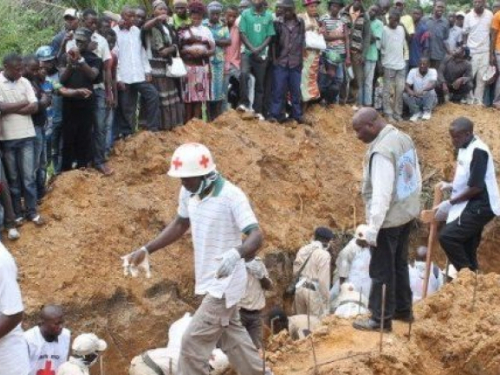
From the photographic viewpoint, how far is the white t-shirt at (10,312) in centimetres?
502

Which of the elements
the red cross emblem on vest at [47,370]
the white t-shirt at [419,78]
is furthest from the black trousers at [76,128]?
the white t-shirt at [419,78]

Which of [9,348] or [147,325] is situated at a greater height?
[9,348]

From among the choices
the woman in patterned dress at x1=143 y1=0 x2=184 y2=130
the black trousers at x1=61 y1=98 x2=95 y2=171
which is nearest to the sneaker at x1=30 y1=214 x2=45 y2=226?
the black trousers at x1=61 y1=98 x2=95 y2=171

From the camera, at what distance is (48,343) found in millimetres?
7617

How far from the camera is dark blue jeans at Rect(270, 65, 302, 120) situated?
1278 centimetres

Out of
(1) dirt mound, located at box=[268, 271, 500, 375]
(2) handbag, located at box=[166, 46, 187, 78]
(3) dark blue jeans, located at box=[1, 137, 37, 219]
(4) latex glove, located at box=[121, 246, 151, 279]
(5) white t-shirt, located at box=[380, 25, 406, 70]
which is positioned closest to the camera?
(4) latex glove, located at box=[121, 246, 151, 279]

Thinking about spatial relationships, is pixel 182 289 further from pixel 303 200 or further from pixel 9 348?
pixel 9 348

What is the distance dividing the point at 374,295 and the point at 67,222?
176 inches

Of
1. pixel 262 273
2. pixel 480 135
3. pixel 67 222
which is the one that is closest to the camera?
pixel 262 273

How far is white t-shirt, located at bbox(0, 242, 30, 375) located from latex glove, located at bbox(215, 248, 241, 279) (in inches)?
53.2

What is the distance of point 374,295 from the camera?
24.6ft

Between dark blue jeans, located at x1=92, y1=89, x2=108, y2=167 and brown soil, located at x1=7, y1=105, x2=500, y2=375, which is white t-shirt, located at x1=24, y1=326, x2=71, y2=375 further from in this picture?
dark blue jeans, located at x1=92, y1=89, x2=108, y2=167

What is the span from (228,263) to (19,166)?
14.7ft

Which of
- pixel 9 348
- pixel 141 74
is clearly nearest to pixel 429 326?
pixel 9 348
